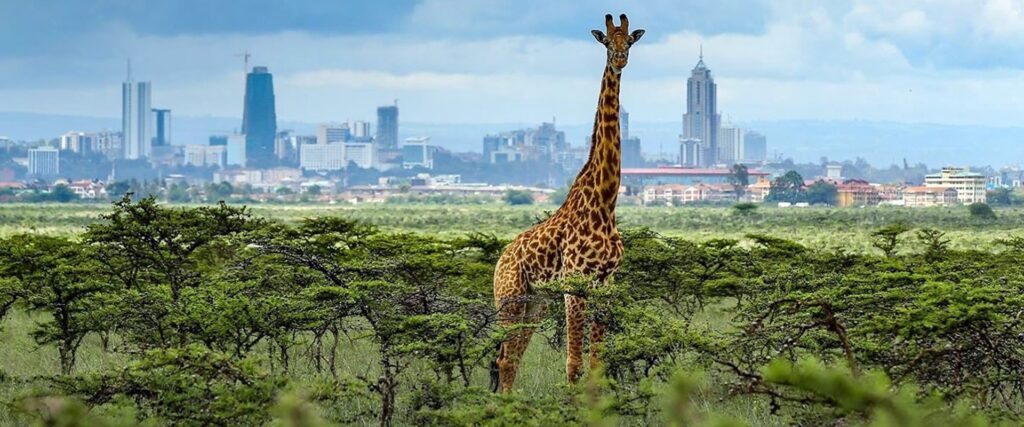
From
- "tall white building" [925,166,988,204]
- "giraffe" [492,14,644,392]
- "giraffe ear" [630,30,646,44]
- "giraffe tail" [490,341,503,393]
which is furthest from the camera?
"tall white building" [925,166,988,204]

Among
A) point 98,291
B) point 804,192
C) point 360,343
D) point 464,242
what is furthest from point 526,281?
point 804,192

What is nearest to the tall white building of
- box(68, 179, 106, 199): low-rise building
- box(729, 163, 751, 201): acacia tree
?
box(729, 163, 751, 201): acacia tree

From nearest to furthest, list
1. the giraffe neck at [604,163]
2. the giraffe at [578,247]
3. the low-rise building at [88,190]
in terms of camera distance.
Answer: the giraffe at [578,247] < the giraffe neck at [604,163] < the low-rise building at [88,190]

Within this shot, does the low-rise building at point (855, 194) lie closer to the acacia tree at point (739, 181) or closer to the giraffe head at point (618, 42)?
the acacia tree at point (739, 181)

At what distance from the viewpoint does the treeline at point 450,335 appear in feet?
25.6

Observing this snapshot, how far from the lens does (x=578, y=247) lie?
34.0 feet

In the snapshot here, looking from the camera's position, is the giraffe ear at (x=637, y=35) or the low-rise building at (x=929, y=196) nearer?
the giraffe ear at (x=637, y=35)

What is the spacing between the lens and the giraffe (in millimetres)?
10367

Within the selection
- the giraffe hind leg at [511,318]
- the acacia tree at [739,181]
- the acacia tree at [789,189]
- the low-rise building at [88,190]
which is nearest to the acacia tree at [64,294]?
the giraffe hind leg at [511,318]

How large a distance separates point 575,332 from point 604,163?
117 cm

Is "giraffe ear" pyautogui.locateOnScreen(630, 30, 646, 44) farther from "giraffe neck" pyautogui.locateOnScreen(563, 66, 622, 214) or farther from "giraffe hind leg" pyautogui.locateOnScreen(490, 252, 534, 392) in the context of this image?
"giraffe hind leg" pyautogui.locateOnScreen(490, 252, 534, 392)

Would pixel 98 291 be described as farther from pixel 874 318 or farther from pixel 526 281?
pixel 874 318

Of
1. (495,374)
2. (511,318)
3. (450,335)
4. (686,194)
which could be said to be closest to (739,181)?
(686,194)

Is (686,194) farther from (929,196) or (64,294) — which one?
(64,294)
